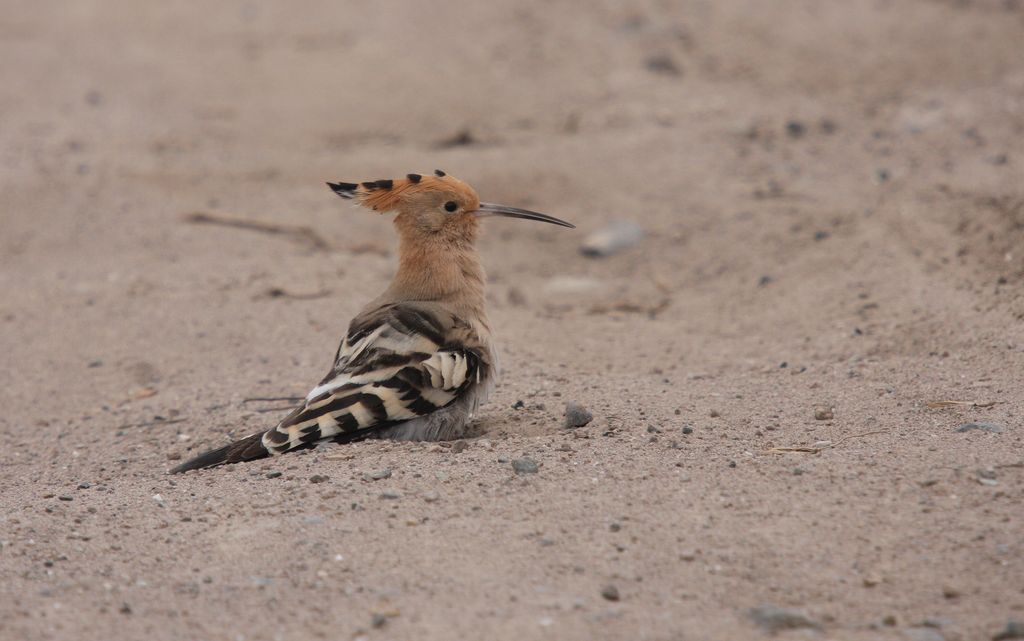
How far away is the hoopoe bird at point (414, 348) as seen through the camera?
4.40 meters

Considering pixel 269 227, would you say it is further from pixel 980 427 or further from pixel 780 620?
pixel 780 620

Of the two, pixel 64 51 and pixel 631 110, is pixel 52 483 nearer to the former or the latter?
pixel 631 110

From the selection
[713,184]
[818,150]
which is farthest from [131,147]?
[818,150]

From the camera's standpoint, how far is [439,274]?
4.98 metres

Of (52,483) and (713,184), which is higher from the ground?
(713,184)

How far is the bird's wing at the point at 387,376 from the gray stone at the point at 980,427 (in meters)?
1.68

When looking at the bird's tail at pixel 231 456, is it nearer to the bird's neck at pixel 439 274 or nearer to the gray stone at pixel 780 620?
the bird's neck at pixel 439 274

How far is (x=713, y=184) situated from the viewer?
796 centimetres

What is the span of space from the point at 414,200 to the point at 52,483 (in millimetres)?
1712

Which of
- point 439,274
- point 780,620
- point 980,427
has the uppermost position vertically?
point 439,274

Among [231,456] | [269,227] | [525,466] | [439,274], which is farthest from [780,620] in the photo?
[269,227]

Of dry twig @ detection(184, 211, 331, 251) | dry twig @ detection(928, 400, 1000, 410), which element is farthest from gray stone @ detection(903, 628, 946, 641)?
dry twig @ detection(184, 211, 331, 251)

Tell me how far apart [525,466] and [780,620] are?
1.16 m

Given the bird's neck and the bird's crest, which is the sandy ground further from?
the bird's crest
